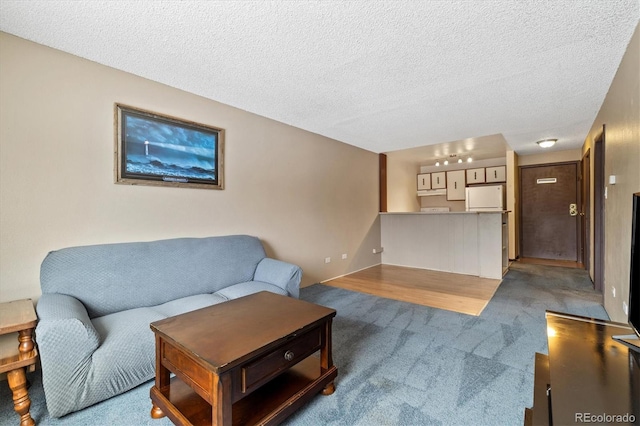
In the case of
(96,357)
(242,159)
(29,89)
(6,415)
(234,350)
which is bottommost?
(6,415)

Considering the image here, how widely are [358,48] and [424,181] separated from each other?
249 inches

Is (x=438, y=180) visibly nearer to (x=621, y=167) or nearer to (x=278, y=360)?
(x=621, y=167)

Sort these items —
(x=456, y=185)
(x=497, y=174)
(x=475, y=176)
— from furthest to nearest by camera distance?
(x=456, y=185), (x=475, y=176), (x=497, y=174)

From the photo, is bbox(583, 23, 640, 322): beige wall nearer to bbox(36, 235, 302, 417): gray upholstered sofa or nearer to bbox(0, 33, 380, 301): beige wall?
bbox(36, 235, 302, 417): gray upholstered sofa

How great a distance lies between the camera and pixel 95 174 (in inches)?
90.7

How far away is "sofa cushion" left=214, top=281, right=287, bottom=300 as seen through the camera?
8.32 feet

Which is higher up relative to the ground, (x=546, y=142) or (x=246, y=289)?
(x=546, y=142)

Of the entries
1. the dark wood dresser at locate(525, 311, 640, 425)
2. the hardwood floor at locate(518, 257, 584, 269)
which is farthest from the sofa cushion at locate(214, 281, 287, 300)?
the hardwood floor at locate(518, 257, 584, 269)

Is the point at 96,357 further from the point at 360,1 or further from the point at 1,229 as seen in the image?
the point at 360,1

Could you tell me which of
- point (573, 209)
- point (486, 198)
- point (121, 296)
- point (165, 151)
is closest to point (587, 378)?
point (121, 296)

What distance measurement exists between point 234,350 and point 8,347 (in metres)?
1.39

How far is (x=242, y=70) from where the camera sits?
2.45 meters

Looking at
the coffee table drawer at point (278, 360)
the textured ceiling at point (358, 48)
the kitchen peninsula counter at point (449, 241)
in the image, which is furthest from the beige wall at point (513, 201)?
the coffee table drawer at point (278, 360)

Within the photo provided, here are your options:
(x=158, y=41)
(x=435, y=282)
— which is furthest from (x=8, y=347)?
(x=435, y=282)
